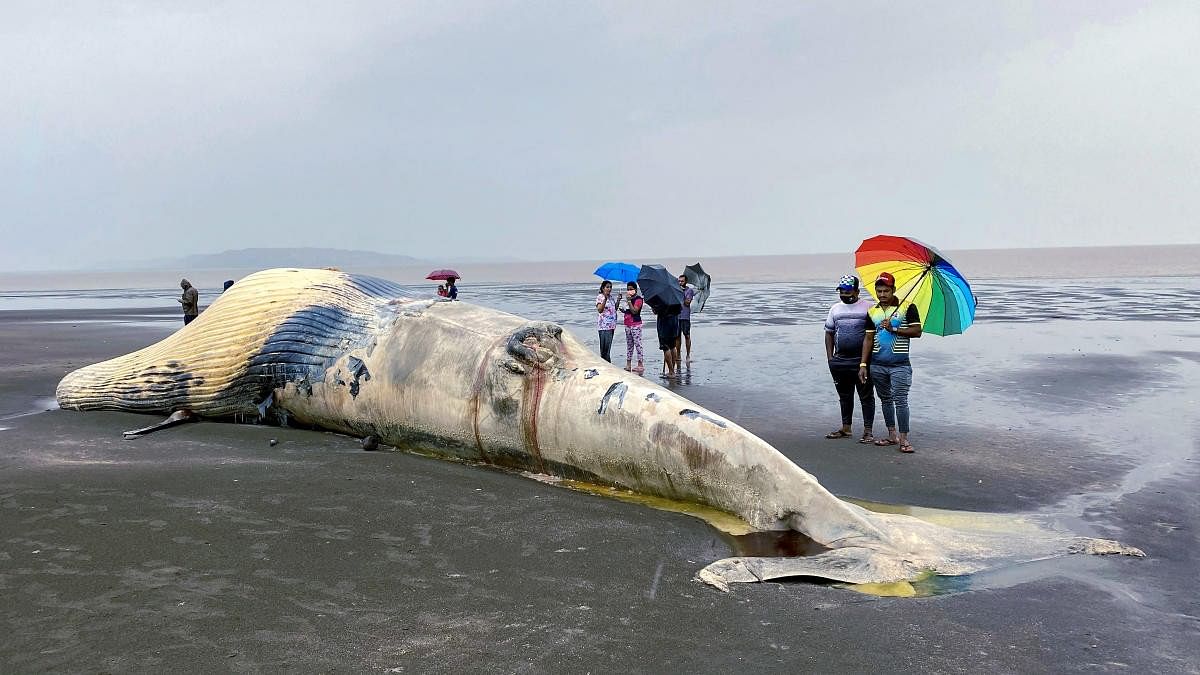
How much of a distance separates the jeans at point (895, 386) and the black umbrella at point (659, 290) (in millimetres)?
5529

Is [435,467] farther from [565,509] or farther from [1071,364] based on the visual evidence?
[1071,364]

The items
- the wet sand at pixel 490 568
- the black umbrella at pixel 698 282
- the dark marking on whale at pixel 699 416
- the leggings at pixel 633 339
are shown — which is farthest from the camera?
the black umbrella at pixel 698 282

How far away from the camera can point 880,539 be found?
5.25 m

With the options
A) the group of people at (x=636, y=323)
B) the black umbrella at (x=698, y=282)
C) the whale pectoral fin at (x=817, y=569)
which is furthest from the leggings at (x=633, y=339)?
the whale pectoral fin at (x=817, y=569)

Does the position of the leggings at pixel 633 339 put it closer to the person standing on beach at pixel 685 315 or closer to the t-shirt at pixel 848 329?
the person standing on beach at pixel 685 315

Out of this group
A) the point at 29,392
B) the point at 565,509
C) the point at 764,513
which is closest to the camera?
the point at 764,513

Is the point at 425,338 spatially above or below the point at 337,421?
above

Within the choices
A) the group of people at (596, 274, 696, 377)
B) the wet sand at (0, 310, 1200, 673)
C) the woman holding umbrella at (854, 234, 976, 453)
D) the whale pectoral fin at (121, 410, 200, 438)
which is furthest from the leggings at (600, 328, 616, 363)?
the whale pectoral fin at (121, 410, 200, 438)

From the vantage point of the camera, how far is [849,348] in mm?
9164

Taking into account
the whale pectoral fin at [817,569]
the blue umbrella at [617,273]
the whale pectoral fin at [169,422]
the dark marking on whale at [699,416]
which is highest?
the blue umbrella at [617,273]

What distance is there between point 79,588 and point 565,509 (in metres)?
3.04

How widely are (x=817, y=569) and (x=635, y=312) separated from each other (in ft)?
31.7

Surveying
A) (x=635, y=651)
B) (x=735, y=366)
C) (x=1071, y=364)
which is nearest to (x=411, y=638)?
(x=635, y=651)

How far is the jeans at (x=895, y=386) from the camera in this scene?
8.69 metres
